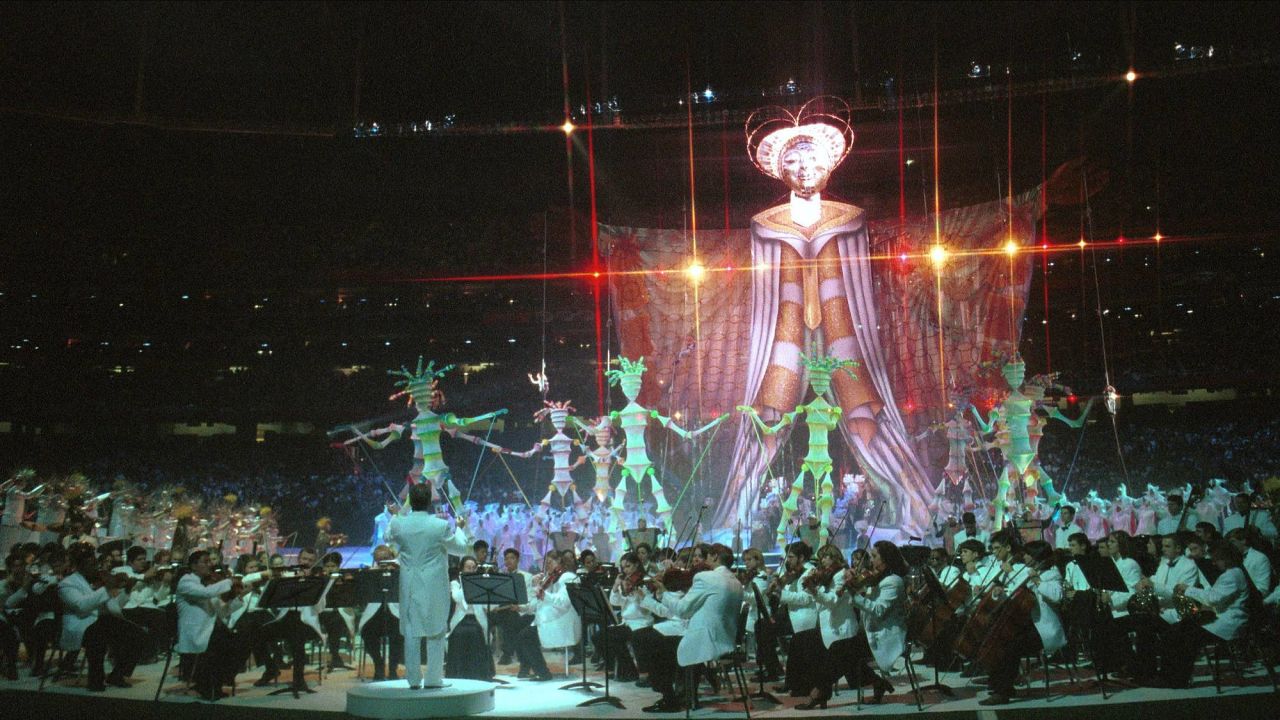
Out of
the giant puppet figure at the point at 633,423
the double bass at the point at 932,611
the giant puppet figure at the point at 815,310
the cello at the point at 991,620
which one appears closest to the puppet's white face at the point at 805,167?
the giant puppet figure at the point at 815,310

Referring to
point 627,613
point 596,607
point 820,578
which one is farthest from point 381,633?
point 820,578

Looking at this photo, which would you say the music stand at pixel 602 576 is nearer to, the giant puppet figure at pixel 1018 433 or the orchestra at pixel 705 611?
the orchestra at pixel 705 611

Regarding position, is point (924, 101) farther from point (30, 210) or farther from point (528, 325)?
point (30, 210)

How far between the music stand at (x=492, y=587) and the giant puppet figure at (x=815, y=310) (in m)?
10.9

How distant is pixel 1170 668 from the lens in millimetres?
7633

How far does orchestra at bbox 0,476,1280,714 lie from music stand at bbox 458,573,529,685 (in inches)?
3.4

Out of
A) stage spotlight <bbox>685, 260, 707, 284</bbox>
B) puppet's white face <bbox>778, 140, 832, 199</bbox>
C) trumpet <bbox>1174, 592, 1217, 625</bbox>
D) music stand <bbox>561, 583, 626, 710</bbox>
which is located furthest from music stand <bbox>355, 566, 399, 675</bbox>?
stage spotlight <bbox>685, 260, 707, 284</bbox>

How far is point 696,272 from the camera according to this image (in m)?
19.9

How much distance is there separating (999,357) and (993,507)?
3311 millimetres

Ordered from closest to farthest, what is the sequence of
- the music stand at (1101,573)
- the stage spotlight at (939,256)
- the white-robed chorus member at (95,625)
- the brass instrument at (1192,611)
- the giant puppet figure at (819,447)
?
the brass instrument at (1192,611)
the music stand at (1101,573)
the white-robed chorus member at (95,625)
the giant puppet figure at (819,447)
the stage spotlight at (939,256)

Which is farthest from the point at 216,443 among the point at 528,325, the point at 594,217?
the point at 594,217

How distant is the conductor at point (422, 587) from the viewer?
22.8 ft

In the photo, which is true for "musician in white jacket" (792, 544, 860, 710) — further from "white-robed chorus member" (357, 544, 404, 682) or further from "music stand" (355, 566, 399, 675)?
"white-robed chorus member" (357, 544, 404, 682)

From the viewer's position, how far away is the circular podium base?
21.5 ft
